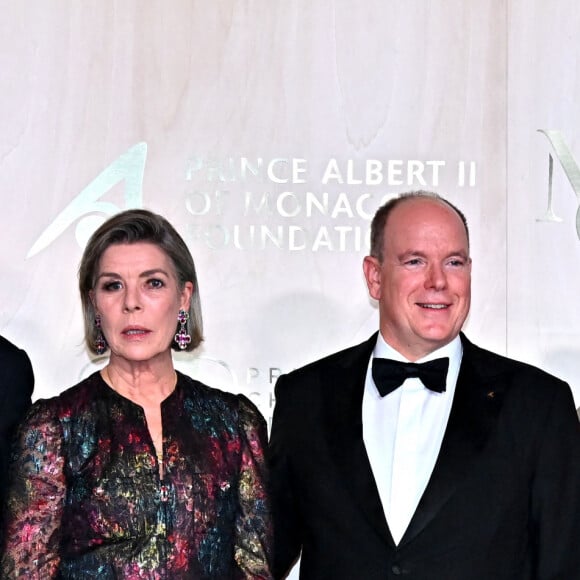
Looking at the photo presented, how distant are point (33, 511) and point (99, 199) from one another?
141 cm

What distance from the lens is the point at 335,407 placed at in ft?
10.1

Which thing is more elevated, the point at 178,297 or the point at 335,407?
the point at 178,297

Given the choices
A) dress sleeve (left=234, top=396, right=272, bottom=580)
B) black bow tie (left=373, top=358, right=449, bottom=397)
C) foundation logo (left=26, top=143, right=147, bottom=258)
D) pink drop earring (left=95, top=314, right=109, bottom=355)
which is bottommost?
dress sleeve (left=234, top=396, right=272, bottom=580)

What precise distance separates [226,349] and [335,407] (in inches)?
34.0

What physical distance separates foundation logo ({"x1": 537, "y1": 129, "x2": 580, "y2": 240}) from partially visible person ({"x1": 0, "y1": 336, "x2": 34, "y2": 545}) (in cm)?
168

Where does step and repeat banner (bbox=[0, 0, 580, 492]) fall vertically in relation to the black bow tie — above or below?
above

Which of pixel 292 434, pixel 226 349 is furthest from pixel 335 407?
pixel 226 349

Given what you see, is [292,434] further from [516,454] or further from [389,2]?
[389,2]

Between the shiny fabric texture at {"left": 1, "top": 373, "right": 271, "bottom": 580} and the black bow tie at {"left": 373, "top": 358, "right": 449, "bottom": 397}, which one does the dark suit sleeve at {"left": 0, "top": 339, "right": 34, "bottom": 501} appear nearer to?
the shiny fabric texture at {"left": 1, "top": 373, "right": 271, "bottom": 580}

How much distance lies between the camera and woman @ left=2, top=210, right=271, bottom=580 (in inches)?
108

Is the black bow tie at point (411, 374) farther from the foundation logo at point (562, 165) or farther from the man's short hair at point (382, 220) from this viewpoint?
the foundation logo at point (562, 165)

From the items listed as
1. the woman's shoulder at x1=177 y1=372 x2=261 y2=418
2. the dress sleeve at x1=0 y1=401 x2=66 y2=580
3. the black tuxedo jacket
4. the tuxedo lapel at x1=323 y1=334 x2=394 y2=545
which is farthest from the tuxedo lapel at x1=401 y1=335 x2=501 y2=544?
the dress sleeve at x1=0 y1=401 x2=66 y2=580

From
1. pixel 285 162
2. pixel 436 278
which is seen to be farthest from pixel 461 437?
pixel 285 162

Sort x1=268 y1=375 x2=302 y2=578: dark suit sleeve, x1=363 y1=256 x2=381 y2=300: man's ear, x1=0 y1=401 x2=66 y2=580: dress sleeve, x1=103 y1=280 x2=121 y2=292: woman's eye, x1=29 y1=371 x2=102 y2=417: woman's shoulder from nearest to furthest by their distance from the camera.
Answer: x1=0 y1=401 x2=66 y2=580: dress sleeve, x1=29 y1=371 x2=102 y2=417: woman's shoulder, x1=103 y1=280 x2=121 y2=292: woman's eye, x1=268 y1=375 x2=302 y2=578: dark suit sleeve, x1=363 y1=256 x2=381 y2=300: man's ear
